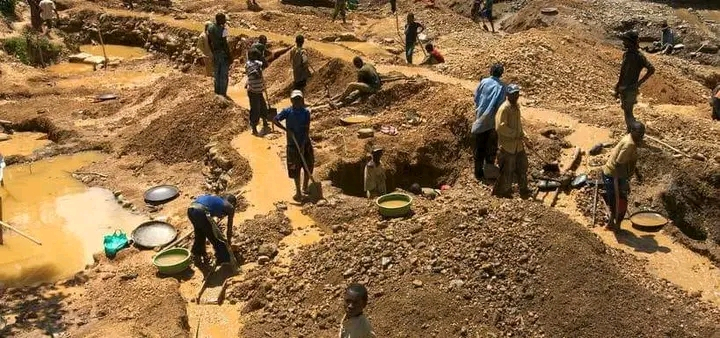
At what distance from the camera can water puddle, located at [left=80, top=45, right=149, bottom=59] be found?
62.5ft

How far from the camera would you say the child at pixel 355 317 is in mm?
4340

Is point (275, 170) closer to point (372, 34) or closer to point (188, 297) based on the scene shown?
point (188, 297)

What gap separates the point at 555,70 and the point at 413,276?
8.11m

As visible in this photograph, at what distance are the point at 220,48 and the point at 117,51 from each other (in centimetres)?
889

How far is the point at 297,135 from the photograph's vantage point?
866cm

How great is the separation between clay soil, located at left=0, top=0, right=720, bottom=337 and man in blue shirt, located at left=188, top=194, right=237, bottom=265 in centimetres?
35

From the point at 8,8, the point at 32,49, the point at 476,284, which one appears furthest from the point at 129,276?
the point at 8,8

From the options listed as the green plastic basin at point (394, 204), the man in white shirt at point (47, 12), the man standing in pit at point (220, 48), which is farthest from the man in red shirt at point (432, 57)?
the man in white shirt at point (47, 12)

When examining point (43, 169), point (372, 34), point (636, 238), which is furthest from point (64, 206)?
point (372, 34)

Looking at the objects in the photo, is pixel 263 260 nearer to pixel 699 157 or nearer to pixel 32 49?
pixel 699 157

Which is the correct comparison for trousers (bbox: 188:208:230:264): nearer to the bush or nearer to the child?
the child

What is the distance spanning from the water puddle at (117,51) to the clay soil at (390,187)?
0.41m

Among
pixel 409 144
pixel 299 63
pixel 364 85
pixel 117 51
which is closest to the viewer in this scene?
pixel 409 144

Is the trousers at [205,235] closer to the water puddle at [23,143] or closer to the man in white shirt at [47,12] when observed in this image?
the water puddle at [23,143]
